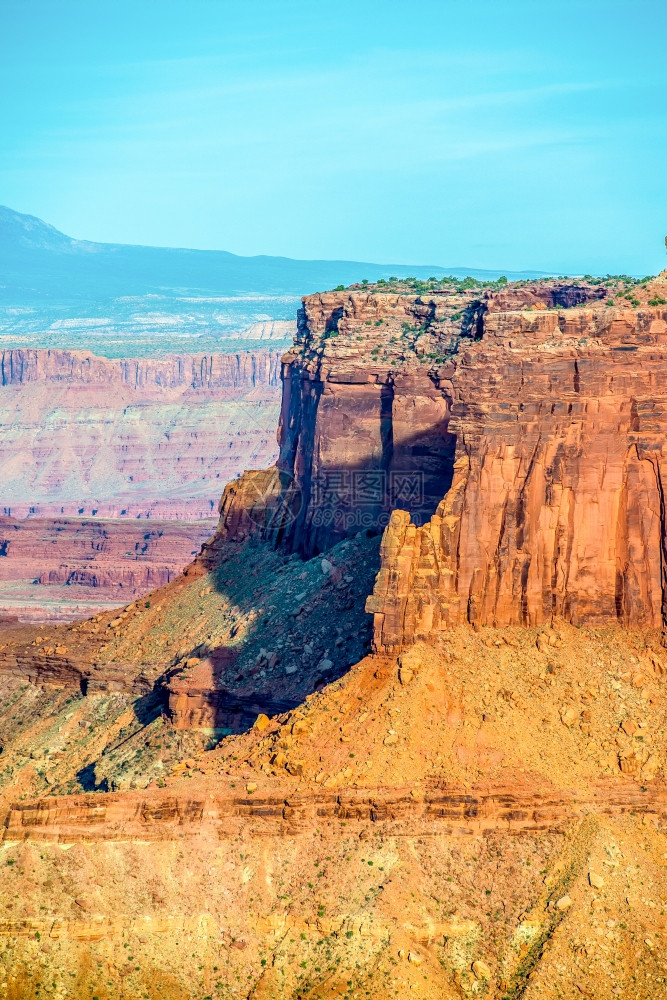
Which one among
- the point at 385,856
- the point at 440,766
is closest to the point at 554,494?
the point at 440,766

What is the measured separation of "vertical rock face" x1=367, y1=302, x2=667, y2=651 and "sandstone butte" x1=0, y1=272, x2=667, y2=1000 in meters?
0.08

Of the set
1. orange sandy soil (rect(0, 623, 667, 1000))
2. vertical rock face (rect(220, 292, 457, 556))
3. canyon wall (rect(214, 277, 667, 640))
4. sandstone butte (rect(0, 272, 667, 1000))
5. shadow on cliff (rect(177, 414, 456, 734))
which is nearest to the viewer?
orange sandy soil (rect(0, 623, 667, 1000))

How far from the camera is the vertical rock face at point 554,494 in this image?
197ft

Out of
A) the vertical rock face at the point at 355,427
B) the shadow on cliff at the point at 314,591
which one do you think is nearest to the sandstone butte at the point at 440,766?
the shadow on cliff at the point at 314,591

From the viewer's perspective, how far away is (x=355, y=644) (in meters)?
69.4

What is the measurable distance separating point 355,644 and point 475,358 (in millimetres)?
13650

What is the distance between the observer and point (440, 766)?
55531 mm

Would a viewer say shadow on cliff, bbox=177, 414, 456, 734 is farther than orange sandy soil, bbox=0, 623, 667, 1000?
Yes

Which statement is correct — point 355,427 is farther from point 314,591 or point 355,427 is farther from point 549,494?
point 549,494

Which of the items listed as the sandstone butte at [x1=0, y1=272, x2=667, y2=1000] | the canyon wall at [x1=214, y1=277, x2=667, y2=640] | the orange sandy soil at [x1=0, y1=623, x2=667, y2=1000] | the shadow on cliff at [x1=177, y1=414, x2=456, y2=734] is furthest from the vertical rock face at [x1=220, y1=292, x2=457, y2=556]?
the orange sandy soil at [x1=0, y1=623, x2=667, y2=1000]

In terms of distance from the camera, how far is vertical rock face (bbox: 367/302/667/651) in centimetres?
6006

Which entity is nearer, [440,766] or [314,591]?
[440,766]

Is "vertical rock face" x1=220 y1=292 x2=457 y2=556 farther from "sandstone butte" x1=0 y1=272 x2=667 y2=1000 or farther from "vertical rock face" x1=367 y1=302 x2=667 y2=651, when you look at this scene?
"vertical rock face" x1=367 y1=302 x2=667 y2=651

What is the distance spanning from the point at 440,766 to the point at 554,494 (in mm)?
10664
